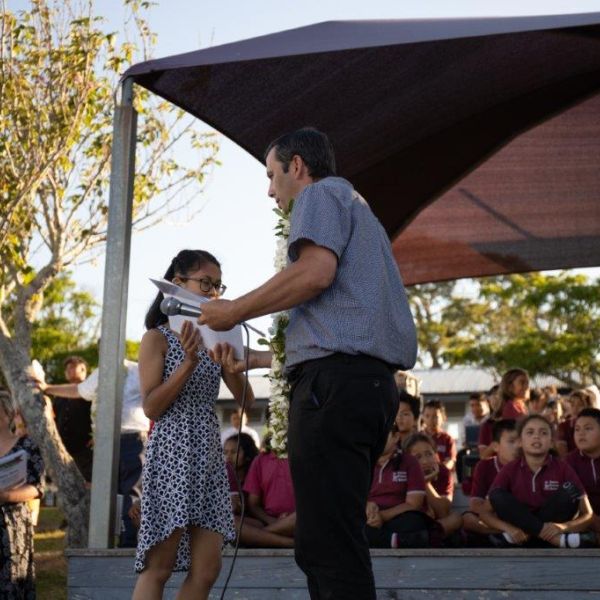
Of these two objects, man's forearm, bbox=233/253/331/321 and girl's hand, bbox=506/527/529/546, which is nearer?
man's forearm, bbox=233/253/331/321

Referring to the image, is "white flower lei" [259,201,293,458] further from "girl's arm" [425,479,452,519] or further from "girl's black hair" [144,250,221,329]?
"girl's arm" [425,479,452,519]

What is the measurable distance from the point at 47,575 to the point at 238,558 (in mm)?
5837

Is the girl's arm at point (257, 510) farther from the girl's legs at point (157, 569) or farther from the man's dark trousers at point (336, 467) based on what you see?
the man's dark trousers at point (336, 467)

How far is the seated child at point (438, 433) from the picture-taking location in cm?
1106

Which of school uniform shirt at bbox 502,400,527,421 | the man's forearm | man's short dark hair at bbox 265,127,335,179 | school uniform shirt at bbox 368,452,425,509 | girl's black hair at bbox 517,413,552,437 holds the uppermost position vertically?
man's short dark hair at bbox 265,127,335,179

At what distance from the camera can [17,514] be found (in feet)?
27.2

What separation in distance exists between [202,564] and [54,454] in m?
6.97

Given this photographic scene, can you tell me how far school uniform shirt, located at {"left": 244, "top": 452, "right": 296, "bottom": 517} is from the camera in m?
7.66

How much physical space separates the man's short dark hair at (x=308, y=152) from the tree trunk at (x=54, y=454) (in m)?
7.85

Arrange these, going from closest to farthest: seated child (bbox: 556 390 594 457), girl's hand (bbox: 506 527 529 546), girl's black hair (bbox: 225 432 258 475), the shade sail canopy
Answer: the shade sail canopy
girl's hand (bbox: 506 527 529 546)
girl's black hair (bbox: 225 432 258 475)
seated child (bbox: 556 390 594 457)

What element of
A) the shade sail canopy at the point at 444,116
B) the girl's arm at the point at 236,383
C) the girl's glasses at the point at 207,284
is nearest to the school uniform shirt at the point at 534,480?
the shade sail canopy at the point at 444,116

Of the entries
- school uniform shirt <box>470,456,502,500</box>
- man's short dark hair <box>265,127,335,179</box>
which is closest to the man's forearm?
man's short dark hair <box>265,127,335,179</box>

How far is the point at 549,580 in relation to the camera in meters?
5.38

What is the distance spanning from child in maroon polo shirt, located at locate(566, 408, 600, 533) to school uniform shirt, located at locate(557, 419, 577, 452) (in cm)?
200
